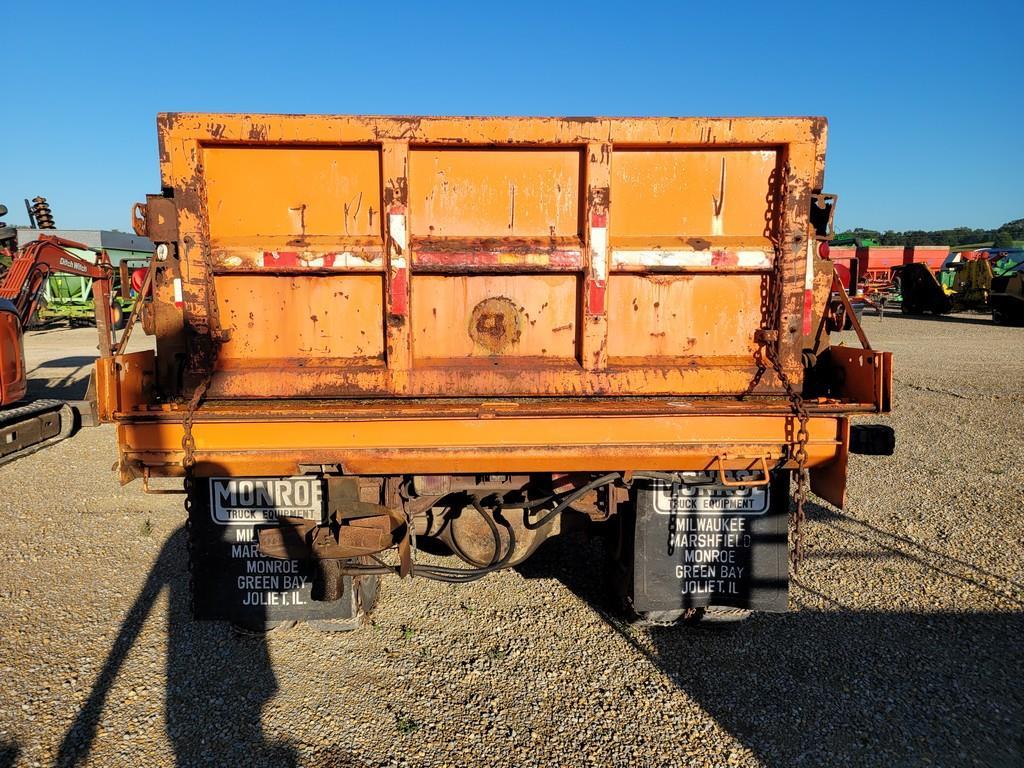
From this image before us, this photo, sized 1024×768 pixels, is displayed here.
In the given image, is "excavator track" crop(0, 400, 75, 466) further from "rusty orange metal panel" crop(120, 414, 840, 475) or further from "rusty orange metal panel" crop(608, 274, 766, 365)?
"rusty orange metal panel" crop(608, 274, 766, 365)

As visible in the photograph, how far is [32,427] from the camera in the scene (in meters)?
6.49

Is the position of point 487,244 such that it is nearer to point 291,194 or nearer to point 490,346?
point 490,346

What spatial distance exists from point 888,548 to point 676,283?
Result: 302cm

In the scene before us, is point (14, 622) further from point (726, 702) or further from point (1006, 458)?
point (1006, 458)

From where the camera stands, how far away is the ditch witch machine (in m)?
2.60

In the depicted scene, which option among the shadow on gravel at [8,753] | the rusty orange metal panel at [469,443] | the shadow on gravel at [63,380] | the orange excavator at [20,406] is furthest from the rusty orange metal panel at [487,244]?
the shadow on gravel at [63,380]

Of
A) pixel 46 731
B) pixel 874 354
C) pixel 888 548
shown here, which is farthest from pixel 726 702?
pixel 46 731

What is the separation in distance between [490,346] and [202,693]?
6.96ft

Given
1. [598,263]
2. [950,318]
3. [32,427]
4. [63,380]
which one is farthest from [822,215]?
[950,318]

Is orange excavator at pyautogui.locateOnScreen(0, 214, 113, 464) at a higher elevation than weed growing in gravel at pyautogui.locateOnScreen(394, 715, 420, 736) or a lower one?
higher

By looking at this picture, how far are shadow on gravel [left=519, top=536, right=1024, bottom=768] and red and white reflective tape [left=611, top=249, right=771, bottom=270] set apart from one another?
1.98 metres

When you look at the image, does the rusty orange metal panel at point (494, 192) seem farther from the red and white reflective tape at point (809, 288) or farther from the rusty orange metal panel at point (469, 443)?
the red and white reflective tape at point (809, 288)

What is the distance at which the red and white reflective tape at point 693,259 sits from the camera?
9.23ft

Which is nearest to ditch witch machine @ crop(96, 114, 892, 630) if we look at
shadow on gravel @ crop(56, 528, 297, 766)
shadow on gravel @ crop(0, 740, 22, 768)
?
shadow on gravel @ crop(56, 528, 297, 766)
